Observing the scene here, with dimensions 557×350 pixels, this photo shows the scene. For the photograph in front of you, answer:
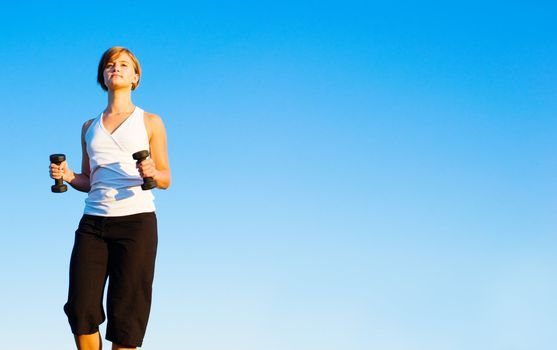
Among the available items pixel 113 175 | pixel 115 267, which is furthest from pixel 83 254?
pixel 113 175

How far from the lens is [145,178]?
5879 millimetres

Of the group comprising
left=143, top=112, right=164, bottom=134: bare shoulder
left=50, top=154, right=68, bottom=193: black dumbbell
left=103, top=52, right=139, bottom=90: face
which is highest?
left=103, top=52, right=139, bottom=90: face

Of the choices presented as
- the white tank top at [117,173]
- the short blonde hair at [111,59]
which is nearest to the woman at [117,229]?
the white tank top at [117,173]

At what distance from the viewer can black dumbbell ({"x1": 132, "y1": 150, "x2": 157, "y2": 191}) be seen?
5809mm

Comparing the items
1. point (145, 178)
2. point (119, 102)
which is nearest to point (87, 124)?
point (119, 102)

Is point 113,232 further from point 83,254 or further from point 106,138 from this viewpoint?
point 106,138

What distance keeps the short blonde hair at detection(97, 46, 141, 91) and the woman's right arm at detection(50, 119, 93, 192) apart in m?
0.37

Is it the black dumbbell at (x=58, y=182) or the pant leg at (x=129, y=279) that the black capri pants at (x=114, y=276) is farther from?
the black dumbbell at (x=58, y=182)

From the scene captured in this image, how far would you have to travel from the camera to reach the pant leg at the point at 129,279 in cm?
599

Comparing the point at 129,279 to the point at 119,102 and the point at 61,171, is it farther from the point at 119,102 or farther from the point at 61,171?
the point at 119,102

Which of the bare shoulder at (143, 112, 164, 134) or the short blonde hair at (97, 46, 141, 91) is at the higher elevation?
the short blonde hair at (97, 46, 141, 91)

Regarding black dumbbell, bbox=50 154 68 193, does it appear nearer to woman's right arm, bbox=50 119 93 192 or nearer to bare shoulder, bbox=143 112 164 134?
woman's right arm, bbox=50 119 93 192

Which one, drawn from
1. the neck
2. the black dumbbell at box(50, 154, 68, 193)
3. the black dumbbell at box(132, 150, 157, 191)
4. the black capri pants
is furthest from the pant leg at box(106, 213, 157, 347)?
the neck

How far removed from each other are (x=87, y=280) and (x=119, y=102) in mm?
1558
